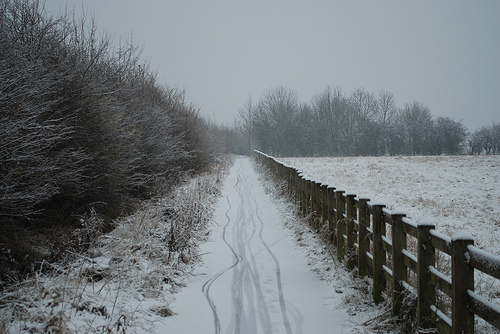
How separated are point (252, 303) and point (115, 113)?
246 inches

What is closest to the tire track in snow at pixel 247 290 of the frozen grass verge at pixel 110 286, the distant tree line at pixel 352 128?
the frozen grass verge at pixel 110 286

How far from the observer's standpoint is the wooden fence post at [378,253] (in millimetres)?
3955

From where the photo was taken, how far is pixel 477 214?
8.88 meters

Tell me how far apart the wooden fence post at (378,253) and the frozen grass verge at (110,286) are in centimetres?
266

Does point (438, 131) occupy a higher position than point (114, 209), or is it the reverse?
point (438, 131)

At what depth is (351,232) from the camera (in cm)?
511

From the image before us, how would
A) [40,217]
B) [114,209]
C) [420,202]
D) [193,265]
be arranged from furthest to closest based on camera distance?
[420,202]
[114,209]
[40,217]
[193,265]

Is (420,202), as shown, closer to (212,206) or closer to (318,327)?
(212,206)

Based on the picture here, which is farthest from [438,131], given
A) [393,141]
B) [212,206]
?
[212,206]

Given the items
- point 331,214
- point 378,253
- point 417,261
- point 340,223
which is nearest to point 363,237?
point 378,253

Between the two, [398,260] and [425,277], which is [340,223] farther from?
[425,277]

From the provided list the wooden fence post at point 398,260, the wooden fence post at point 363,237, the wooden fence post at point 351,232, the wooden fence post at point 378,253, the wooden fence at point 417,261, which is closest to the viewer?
the wooden fence at point 417,261

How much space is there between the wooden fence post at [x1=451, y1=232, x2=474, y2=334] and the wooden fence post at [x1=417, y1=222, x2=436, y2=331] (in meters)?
0.47

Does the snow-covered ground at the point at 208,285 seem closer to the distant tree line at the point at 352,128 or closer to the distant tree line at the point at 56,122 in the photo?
the distant tree line at the point at 56,122
